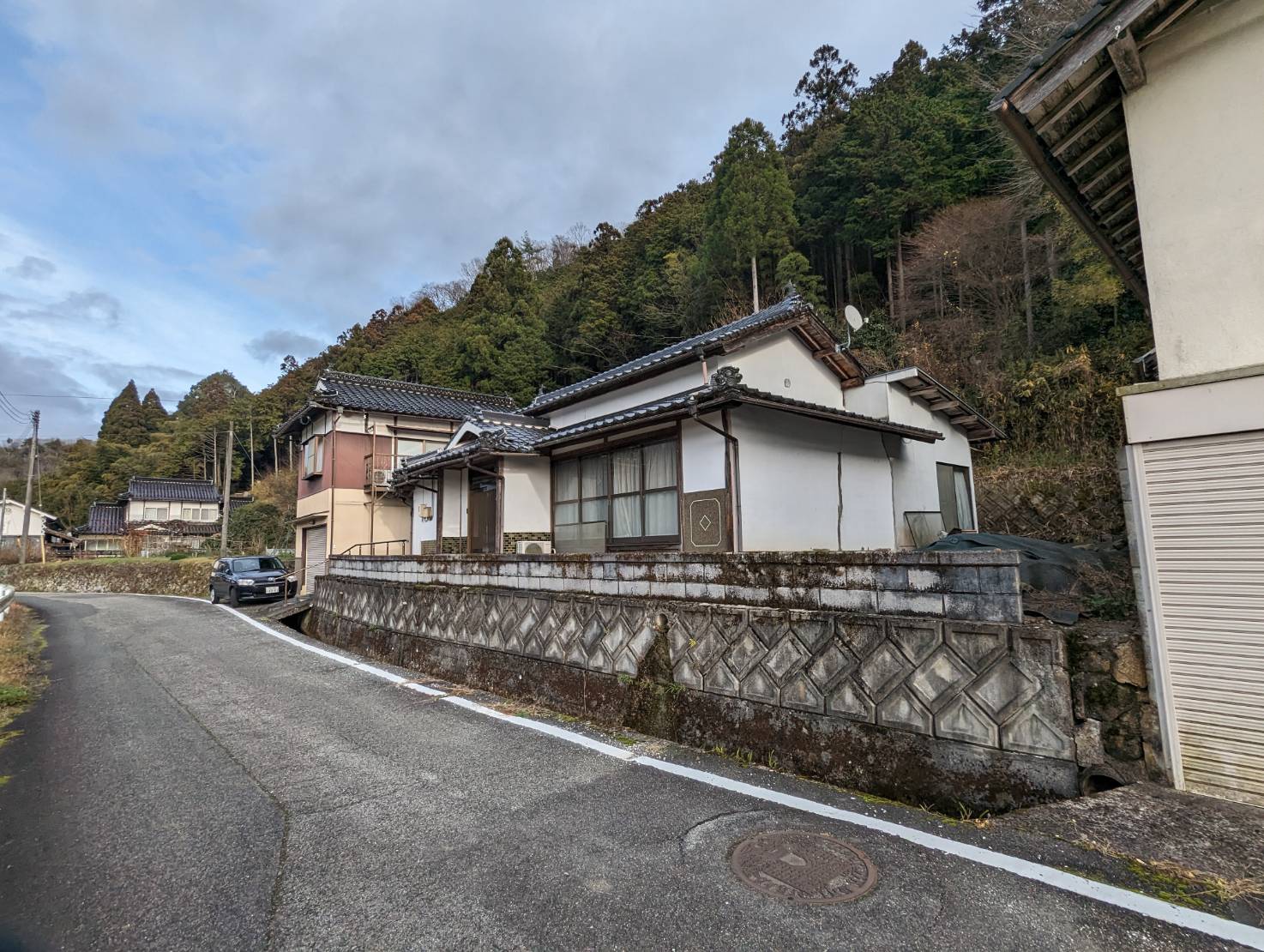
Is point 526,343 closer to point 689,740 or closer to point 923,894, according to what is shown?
point 689,740

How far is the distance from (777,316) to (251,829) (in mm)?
11181

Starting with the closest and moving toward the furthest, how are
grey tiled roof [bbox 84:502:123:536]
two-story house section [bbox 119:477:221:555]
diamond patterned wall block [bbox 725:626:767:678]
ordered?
diamond patterned wall block [bbox 725:626:767:678] → two-story house section [bbox 119:477:221:555] → grey tiled roof [bbox 84:502:123:536]

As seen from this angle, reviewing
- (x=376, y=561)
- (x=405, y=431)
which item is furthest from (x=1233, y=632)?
(x=405, y=431)

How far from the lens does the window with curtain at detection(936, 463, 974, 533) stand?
13.7m

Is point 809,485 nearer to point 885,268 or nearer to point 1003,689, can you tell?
point 1003,689

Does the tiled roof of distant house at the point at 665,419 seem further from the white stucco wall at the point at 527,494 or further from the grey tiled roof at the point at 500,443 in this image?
the white stucco wall at the point at 527,494

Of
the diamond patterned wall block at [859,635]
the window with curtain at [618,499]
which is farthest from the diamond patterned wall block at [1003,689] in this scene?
the window with curtain at [618,499]

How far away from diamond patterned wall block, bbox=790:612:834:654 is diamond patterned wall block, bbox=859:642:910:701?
331 mm

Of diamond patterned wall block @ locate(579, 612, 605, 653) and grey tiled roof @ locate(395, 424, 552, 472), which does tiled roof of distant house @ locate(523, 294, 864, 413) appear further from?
diamond patterned wall block @ locate(579, 612, 605, 653)

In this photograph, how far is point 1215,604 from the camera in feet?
10.7

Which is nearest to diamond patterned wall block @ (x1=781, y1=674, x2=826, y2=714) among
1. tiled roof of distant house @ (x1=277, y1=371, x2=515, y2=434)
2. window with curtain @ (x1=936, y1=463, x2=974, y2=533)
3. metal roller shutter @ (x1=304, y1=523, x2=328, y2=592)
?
window with curtain @ (x1=936, y1=463, x2=974, y2=533)

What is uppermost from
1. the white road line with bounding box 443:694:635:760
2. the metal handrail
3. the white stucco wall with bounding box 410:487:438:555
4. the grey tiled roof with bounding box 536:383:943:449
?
the grey tiled roof with bounding box 536:383:943:449

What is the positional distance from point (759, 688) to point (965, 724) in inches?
58.9

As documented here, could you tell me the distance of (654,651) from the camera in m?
5.56
